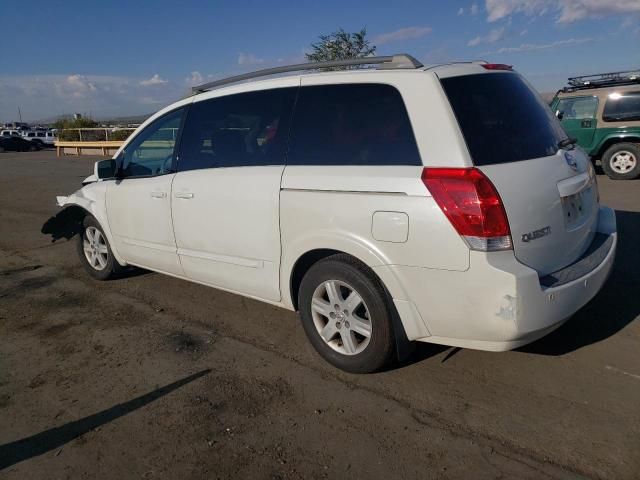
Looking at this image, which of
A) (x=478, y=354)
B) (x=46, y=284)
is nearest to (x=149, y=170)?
(x=46, y=284)

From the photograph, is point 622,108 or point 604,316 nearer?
point 604,316

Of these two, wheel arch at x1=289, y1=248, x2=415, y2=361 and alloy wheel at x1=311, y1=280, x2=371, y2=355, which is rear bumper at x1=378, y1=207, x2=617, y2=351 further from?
alloy wheel at x1=311, y1=280, x2=371, y2=355

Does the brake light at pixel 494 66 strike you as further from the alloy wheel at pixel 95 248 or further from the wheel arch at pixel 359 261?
the alloy wheel at pixel 95 248

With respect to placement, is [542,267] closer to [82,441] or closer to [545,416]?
[545,416]

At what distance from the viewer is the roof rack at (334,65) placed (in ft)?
10.1

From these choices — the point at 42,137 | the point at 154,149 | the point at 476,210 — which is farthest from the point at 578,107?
the point at 42,137

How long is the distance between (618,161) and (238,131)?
10924mm

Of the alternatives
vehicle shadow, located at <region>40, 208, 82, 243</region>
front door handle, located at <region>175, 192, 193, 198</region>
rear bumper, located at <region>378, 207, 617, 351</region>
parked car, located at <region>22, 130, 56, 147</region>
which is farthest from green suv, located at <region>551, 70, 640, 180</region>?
parked car, located at <region>22, 130, 56, 147</region>

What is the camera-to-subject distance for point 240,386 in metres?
3.20

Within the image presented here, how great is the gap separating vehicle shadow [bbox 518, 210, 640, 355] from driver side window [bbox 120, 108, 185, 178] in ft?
10.8

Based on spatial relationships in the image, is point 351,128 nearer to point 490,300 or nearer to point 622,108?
point 490,300

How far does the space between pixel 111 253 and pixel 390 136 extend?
11.5 ft

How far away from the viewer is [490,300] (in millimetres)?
2607

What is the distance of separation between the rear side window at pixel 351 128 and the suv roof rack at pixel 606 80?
11.1m
